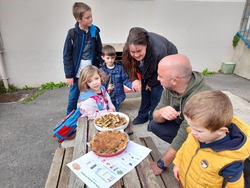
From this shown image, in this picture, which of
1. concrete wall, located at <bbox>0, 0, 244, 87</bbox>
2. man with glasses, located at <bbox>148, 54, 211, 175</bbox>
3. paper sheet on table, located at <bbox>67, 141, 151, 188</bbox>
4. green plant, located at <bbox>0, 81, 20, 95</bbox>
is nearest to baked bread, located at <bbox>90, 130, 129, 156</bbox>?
paper sheet on table, located at <bbox>67, 141, 151, 188</bbox>

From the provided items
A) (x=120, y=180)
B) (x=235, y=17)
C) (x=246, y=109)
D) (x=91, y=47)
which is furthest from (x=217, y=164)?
(x=235, y=17)

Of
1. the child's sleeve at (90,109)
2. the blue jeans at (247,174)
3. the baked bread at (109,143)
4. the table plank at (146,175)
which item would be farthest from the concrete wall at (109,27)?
the blue jeans at (247,174)

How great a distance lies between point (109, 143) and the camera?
158 cm

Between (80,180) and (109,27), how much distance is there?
162 inches

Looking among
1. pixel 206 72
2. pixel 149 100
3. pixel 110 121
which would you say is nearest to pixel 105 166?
pixel 110 121

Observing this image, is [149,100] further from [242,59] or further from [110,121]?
[242,59]

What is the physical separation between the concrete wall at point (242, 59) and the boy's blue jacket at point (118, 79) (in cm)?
388

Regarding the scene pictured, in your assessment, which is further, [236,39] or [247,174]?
[236,39]

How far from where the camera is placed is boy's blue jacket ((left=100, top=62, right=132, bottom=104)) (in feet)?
10.6

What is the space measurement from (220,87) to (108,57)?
10.3 ft

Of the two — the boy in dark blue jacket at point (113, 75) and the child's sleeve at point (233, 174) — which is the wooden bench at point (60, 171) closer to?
the child's sleeve at point (233, 174)

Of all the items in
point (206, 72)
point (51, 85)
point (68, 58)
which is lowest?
point (51, 85)

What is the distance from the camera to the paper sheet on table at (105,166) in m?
1.31

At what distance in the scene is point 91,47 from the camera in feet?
10.5
